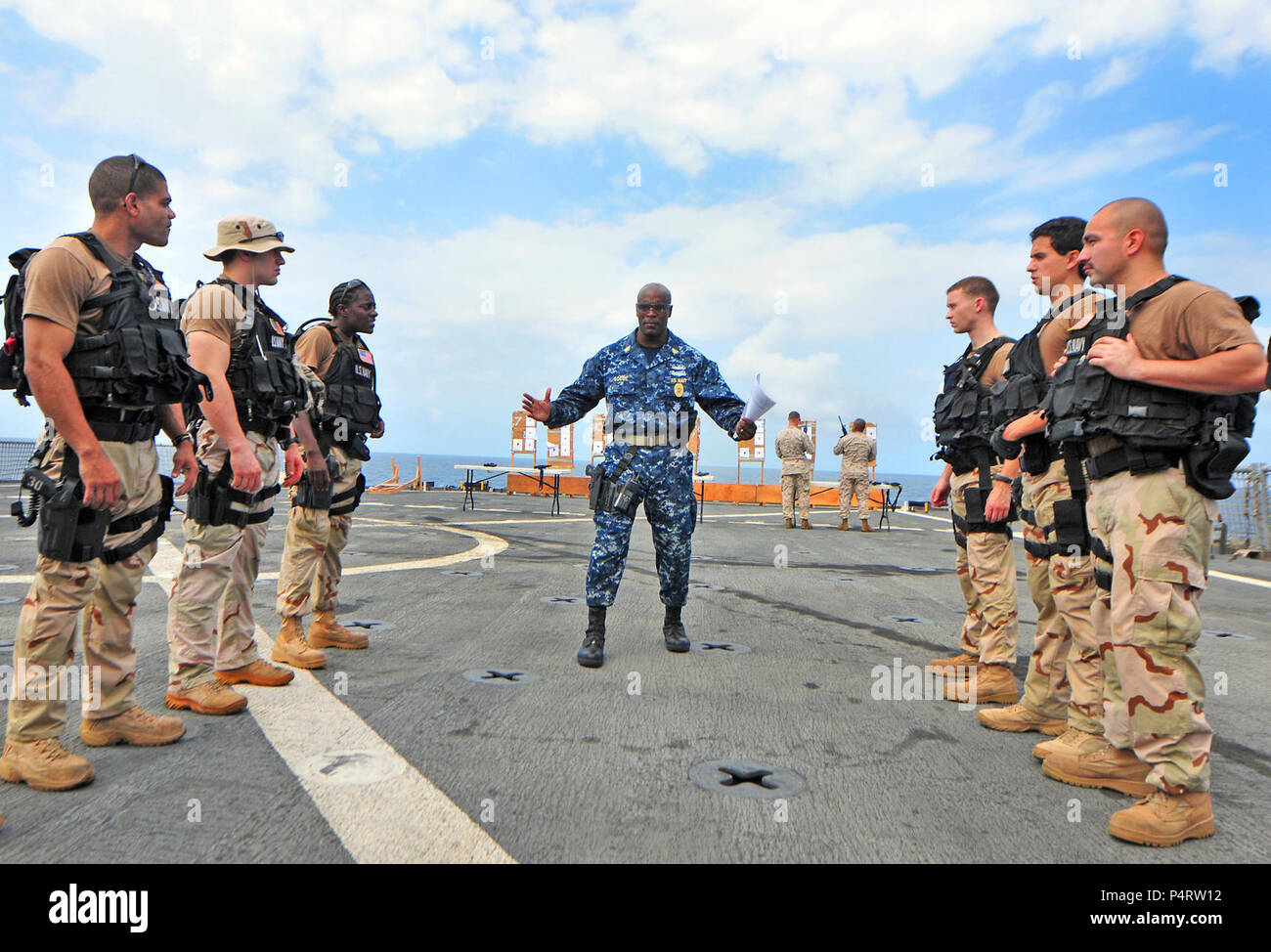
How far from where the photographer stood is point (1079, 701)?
A: 2580mm

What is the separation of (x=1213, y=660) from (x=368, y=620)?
4.93 metres

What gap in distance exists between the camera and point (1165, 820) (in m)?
1.97

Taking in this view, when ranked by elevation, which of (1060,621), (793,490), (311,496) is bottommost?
(1060,621)

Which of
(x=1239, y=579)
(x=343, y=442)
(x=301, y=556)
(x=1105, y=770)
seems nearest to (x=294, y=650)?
(x=301, y=556)

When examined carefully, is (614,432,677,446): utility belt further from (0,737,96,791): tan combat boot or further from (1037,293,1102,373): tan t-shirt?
(0,737,96,791): tan combat boot

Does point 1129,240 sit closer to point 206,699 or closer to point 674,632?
point 674,632

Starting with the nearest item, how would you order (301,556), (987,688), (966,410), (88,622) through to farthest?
(88,622) → (987,688) → (966,410) → (301,556)

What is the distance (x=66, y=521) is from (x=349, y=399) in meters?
1.83

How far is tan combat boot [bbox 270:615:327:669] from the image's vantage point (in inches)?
134

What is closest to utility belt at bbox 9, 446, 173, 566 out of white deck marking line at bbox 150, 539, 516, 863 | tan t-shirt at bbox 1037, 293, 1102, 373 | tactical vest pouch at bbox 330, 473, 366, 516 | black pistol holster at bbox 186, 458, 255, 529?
black pistol holster at bbox 186, 458, 255, 529

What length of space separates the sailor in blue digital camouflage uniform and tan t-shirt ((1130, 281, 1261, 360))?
2.06m

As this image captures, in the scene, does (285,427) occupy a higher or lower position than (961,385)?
lower
